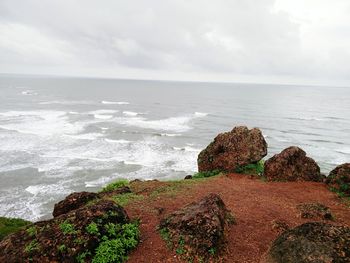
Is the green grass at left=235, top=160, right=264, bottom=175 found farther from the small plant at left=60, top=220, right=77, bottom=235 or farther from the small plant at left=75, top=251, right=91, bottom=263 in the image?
the small plant at left=75, top=251, right=91, bottom=263

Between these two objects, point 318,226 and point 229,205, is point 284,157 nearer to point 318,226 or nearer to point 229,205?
point 229,205

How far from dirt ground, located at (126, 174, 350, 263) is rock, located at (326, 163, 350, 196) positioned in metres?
0.48

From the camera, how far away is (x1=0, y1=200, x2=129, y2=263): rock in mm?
8797

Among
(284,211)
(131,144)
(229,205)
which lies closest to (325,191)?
(284,211)

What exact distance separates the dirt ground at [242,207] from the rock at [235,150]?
156cm

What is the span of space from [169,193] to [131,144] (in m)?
33.7

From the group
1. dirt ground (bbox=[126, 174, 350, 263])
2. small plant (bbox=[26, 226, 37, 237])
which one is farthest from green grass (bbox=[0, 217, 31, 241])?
dirt ground (bbox=[126, 174, 350, 263])

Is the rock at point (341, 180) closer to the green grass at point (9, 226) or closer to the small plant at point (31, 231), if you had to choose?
the small plant at point (31, 231)

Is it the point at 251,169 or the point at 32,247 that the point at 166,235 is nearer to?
the point at 32,247

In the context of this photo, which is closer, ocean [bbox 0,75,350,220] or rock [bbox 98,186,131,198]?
rock [bbox 98,186,131,198]

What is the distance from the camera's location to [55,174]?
3341cm

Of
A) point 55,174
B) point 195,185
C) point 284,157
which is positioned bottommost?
point 55,174

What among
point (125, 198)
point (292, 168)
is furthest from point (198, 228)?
point (292, 168)

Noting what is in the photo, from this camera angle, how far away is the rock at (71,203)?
12820 mm
